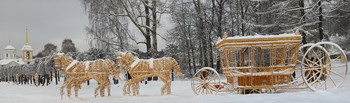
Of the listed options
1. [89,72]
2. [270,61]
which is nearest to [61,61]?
[89,72]

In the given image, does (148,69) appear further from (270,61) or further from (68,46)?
(68,46)

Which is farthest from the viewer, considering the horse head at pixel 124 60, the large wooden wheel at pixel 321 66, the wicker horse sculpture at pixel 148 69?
the horse head at pixel 124 60

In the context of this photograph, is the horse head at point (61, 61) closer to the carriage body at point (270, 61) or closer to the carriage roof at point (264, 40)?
the carriage body at point (270, 61)

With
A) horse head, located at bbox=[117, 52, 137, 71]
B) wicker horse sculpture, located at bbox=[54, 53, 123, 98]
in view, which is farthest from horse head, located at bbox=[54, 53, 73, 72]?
horse head, located at bbox=[117, 52, 137, 71]

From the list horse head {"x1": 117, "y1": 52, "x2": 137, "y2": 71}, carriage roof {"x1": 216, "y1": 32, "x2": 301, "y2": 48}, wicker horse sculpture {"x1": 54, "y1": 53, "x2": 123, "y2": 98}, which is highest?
carriage roof {"x1": 216, "y1": 32, "x2": 301, "y2": 48}

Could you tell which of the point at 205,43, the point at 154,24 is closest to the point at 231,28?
the point at 205,43

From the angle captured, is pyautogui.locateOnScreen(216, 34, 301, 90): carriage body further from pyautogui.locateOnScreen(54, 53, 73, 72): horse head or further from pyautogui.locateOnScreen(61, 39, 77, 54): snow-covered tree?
pyautogui.locateOnScreen(61, 39, 77, 54): snow-covered tree

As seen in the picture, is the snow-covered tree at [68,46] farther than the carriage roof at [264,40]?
Yes

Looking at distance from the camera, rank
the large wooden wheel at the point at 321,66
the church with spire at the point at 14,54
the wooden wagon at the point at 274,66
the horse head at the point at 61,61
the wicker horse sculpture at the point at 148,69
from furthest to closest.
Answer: the church with spire at the point at 14,54 → the horse head at the point at 61,61 → the wicker horse sculpture at the point at 148,69 → the wooden wagon at the point at 274,66 → the large wooden wheel at the point at 321,66

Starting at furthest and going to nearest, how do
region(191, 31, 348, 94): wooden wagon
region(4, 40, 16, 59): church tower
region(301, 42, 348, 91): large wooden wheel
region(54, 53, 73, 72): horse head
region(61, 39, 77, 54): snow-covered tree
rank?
region(4, 40, 16, 59): church tower, region(61, 39, 77, 54): snow-covered tree, region(54, 53, 73, 72): horse head, region(191, 31, 348, 94): wooden wagon, region(301, 42, 348, 91): large wooden wheel

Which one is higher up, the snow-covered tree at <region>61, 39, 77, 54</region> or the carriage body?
the snow-covered tree at <region>61, 39, 77, 54</region>

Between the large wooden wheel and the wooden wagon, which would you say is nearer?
the large wooden wheel

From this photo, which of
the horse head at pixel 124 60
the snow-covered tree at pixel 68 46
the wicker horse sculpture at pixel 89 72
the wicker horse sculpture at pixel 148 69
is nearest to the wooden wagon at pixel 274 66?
the wicker horse sculpture at pixel 148 69

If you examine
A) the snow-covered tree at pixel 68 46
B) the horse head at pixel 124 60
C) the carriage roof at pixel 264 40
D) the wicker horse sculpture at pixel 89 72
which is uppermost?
the snow-covered tree at pixel 68 46
